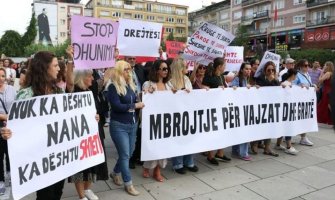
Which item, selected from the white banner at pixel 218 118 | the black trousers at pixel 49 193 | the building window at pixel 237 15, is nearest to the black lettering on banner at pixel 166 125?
the white banner at pixel 218 118

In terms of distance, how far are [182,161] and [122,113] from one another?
1.55 m

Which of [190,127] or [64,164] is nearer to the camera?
[64,164]

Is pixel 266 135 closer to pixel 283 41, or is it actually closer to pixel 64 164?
pixel 64 164

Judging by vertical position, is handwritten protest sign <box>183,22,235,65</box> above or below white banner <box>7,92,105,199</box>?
above

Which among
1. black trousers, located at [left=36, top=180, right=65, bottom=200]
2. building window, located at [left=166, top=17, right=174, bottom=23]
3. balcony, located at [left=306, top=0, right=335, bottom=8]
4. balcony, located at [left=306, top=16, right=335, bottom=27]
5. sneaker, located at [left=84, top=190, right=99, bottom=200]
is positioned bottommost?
sneaker, located at [left=84, top=190, right=99, bottom=200]

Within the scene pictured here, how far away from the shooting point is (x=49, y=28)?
106 metres

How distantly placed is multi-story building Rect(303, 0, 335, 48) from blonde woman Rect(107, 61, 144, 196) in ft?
169

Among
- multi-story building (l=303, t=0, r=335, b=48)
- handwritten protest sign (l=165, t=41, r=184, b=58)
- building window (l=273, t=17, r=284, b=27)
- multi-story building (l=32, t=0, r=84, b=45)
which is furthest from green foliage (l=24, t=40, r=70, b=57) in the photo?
handwritten protest sign (l=165, t=41, r=184, b=58)

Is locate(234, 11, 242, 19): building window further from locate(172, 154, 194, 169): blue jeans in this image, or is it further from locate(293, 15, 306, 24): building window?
locate(172, 154, 194, 169): blue jeans

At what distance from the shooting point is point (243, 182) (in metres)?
5.11

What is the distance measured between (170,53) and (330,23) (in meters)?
51.1

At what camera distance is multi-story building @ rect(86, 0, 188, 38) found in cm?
9773

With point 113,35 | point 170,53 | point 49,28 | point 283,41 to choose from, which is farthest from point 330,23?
point 49,28

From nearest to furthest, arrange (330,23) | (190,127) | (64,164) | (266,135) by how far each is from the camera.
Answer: (64,164), (190,127), (266,135), (330,23)
